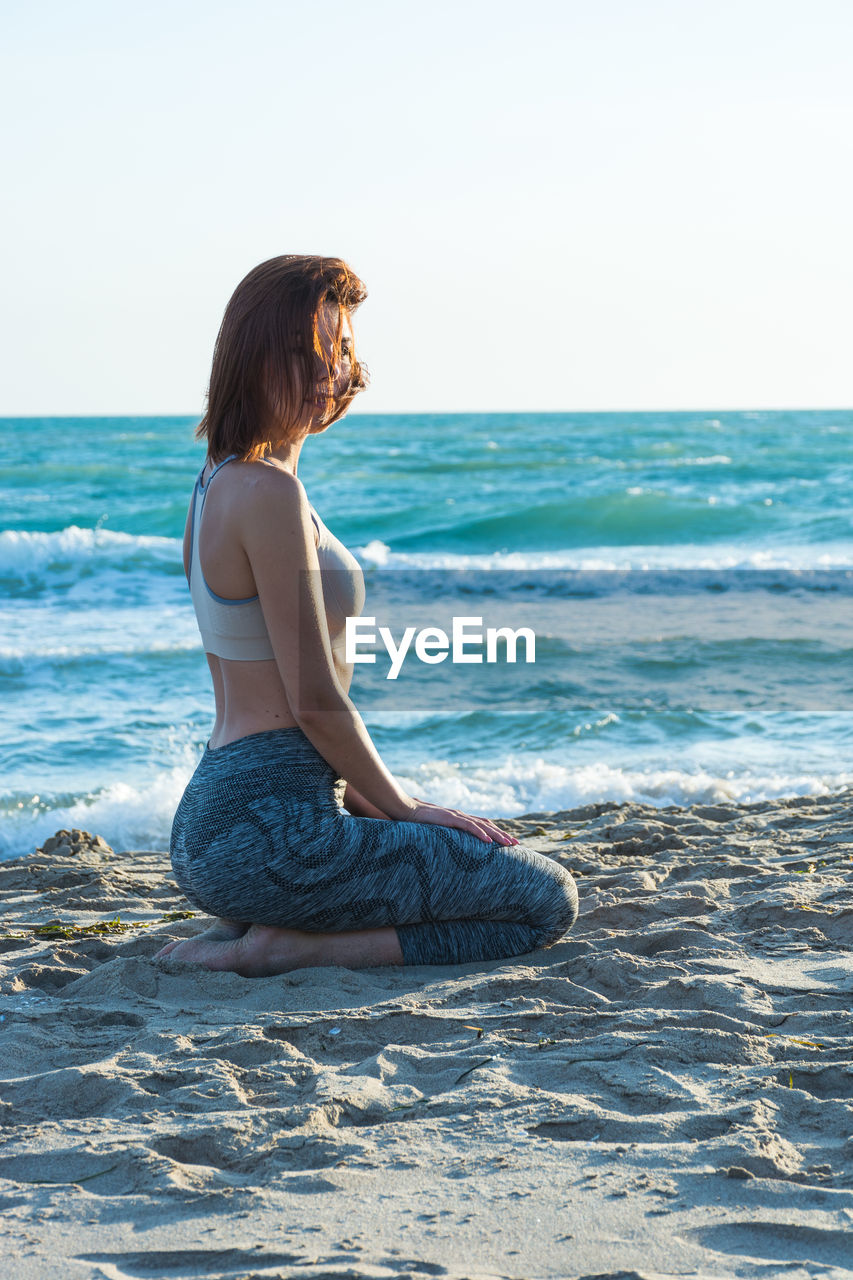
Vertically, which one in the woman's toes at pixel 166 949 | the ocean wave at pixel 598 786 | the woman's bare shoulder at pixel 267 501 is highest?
the woman's bare shoulder at pixel 267 501

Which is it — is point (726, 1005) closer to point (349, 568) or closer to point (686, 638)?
point (349, 568)

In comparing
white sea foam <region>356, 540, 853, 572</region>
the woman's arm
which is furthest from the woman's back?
white sea foam <region>356, 540, 853, 572</region>

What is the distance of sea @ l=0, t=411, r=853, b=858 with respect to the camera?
587 centimetres

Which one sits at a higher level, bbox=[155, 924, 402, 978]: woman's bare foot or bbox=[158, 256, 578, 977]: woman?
bbox=[158, 256, 578, 977]: woman

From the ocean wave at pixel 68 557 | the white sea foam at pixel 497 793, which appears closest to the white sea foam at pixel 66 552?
the ocean wave at pixel 68 557

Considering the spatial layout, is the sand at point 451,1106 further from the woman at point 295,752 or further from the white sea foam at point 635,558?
the white sea foam at point 635,558

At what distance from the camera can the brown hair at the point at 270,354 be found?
104 inches

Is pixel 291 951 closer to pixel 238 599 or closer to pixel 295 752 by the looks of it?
pixel 295 752

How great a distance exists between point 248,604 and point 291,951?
0.85m

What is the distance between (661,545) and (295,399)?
618 inches

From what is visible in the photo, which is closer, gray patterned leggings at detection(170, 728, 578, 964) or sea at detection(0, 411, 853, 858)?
gray patterned leggings at detection(170, 728, 578, 964)

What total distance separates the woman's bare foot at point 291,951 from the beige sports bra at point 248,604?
69cm

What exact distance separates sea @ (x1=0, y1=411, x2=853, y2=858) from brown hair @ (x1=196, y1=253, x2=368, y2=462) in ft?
9.51

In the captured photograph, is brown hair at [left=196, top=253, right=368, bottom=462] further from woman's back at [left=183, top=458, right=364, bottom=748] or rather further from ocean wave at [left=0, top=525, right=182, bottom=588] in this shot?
ocean wave at [left=0, top=525, right=182, bottom=588]
